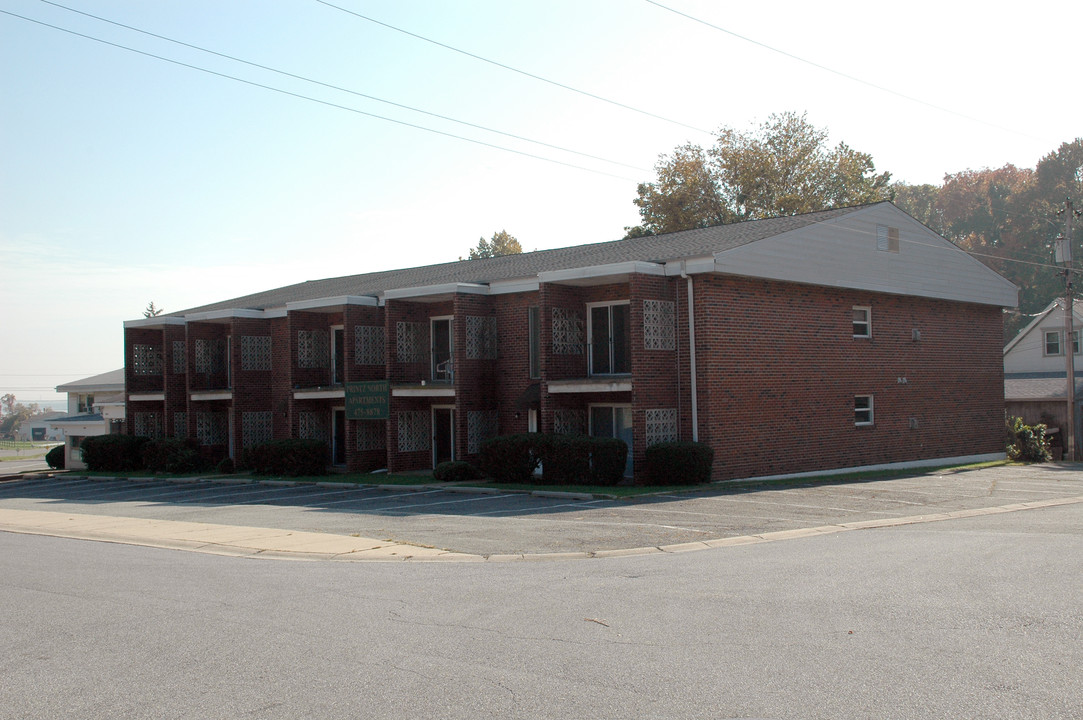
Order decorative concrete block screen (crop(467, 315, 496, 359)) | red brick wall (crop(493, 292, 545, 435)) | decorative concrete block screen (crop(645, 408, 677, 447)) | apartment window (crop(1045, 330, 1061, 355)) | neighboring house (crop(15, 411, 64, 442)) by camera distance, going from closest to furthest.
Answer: decorative concrete block screen (crop(645, 408, 677, 447)) < red brick wall (crop(493, 292, 545, 435)) < decorative concrete block screen (crop(467, 315, 496, 359)) < apartment window (crop(1045, 330, 1061, 355)) < neighboring house (crop(15, 411, 64, 442))

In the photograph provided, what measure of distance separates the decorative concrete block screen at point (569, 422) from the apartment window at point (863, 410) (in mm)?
8067

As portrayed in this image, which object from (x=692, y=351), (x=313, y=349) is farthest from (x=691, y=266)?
(x=313, y=349)

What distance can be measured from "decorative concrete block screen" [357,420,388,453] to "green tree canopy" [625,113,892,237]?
2865 centimetres

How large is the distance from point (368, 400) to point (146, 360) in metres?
15.4

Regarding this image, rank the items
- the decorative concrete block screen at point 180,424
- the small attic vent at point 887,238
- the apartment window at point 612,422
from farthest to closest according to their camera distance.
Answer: the decorative concrete block screen at point 180,424 → the small attic vent at point 887,238 → the apartment window at point 612,422

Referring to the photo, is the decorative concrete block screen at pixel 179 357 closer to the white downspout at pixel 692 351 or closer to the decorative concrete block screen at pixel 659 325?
the decorative concrete block screen at pixel 659 325

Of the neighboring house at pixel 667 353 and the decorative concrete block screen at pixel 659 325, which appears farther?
the neighboring house at pixel 667 353

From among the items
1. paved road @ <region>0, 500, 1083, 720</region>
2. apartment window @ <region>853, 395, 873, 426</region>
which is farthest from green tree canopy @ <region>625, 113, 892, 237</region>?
paved road @ <region>0, 500, 1083, 720</region>

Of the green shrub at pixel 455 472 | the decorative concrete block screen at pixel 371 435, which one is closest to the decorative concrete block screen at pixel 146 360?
the decorative concrete block screen at pixel 371 435

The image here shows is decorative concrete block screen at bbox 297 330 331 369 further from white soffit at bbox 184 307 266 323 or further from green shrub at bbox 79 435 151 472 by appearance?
green shrub at bbox 79 435 151 472

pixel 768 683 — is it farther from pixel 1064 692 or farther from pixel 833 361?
pixel 833 361

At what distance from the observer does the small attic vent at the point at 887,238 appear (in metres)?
28.0

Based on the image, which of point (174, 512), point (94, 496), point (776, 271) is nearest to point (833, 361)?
point (776, 271)

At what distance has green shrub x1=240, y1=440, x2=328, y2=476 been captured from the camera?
29.8 meters
